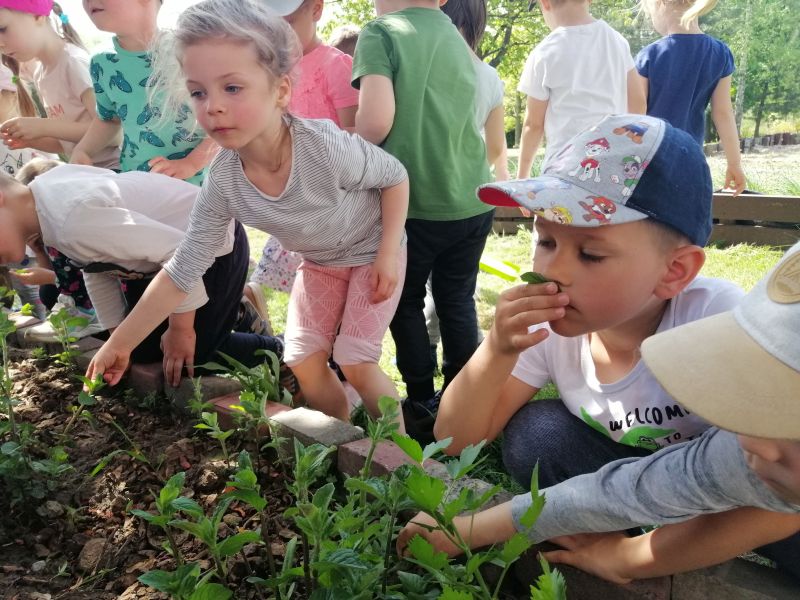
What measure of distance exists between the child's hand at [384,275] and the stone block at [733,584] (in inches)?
45.9

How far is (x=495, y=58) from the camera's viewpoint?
15.4 metres

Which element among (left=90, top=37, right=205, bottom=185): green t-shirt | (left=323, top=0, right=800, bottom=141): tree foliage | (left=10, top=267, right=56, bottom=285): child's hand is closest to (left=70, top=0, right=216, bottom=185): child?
(left=90, top=37, right=205, bottom=185): green t-shirt

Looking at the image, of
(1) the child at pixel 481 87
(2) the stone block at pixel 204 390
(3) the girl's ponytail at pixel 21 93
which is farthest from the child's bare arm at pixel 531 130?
(3) the girl's ponytail at pixel 21 93

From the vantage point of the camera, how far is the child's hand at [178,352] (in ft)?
7.19

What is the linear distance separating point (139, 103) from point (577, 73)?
1.95 metres

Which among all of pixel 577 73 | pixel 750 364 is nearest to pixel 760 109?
pixel 577 73

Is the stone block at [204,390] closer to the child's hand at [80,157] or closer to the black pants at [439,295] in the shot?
the black pants at [439,295]

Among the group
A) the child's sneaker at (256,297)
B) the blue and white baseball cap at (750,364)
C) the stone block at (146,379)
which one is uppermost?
the blue and white baseball cap at (750,364)

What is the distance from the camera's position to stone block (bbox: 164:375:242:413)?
2.11 metres

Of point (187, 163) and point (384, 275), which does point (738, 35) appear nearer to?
point (187, 163)

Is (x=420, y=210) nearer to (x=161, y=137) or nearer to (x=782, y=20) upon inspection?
(x=161, y=137)

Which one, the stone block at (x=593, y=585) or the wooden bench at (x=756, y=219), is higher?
the stone block at (x=593, y=585)

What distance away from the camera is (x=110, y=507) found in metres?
1.67

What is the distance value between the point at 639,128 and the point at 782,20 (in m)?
9.65
